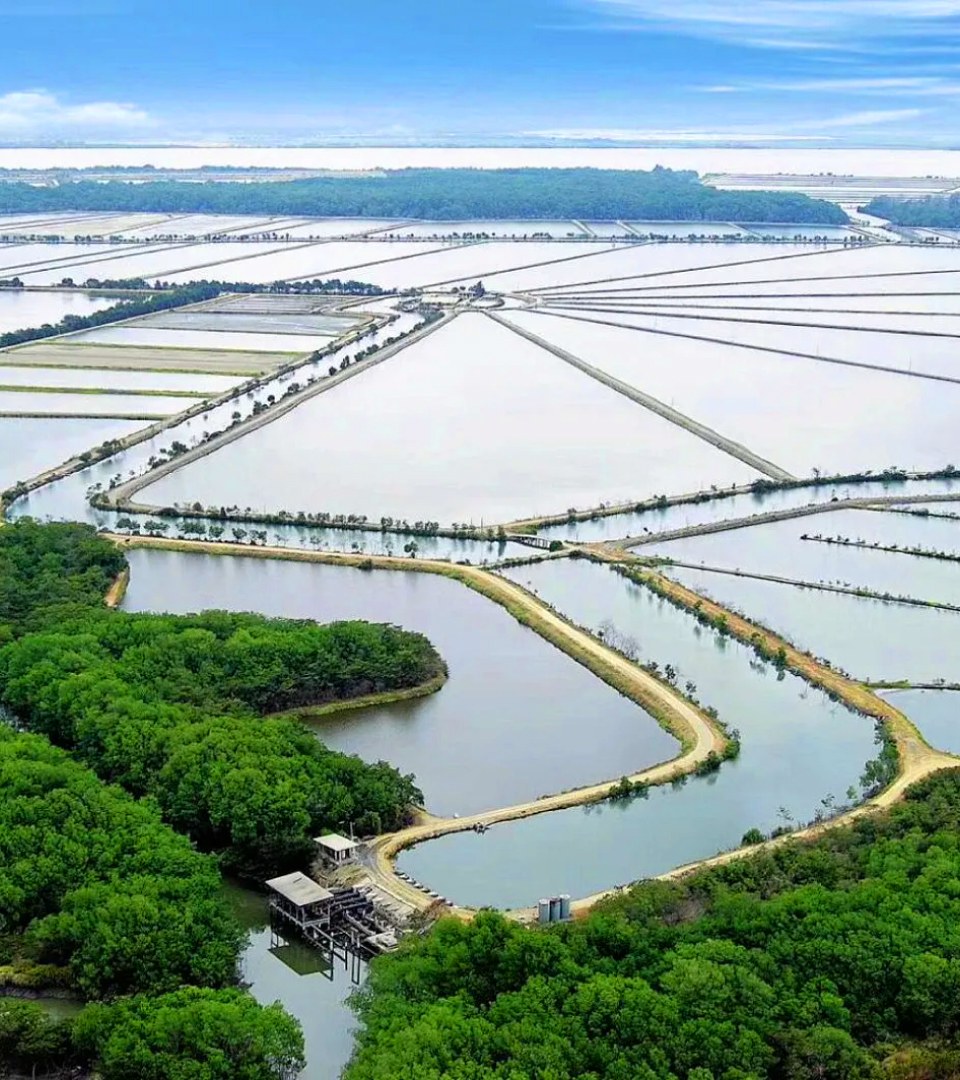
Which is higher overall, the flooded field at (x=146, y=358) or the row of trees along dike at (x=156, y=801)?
the flooded field at (x=146, y=358)

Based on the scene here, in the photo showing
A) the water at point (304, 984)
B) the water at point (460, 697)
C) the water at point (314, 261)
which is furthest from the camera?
the water at point (314, 261)

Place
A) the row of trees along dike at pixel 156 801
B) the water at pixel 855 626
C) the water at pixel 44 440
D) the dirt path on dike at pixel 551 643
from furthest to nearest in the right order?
the water at pixel 44 440 → the water at pixel 855 626 → the dirt path on dike at pixel 551 643 → the row of trees along dike at pixel 156 801

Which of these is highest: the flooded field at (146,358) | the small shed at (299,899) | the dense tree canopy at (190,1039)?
the flooded field at (146,358)

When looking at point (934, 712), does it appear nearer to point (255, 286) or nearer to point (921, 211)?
point (255, 286)

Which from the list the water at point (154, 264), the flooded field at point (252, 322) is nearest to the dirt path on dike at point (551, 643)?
the flooded field at point (252, 322)

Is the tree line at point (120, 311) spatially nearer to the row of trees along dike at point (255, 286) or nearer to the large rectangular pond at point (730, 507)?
the row of trees along dike at point (255, 286)

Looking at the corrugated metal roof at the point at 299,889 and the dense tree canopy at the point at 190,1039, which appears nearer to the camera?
the dense tree canopy at the point at 190,1039

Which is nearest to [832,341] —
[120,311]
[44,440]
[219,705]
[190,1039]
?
[120,311]

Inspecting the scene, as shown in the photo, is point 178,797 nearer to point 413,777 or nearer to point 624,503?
point 413,777
